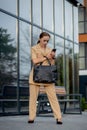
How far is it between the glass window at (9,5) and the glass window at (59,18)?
14.0ft

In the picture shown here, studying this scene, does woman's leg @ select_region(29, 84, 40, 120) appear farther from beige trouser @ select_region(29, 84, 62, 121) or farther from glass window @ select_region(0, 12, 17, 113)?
glass window @ select_region(0, 12, 17, 113)

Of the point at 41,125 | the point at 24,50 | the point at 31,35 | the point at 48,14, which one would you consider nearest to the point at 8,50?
the point at 24,50

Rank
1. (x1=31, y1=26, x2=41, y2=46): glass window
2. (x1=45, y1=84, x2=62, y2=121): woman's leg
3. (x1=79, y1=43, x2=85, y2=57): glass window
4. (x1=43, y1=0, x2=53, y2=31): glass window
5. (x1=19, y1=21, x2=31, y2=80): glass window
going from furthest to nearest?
(x1=79, y1=43, x2=85, y2=57): glass window < (x1=43, y1=0, x2=53, y2=31): glass window < (x1=31, y1=26, x2=41, y2=46): glass window < (x1=19, y1=21, x2=31, y2=80): glass window < (x1=45, y1=84, x2=62, y2=121): woman's leg

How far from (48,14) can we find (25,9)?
94.7 inches

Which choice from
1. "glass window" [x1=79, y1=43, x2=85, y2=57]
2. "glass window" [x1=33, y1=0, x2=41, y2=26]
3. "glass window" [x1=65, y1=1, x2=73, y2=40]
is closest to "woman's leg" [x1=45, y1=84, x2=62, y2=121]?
"glass window" [x1=33, y1=0, x2=41, y2=26]

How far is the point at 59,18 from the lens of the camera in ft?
60.7

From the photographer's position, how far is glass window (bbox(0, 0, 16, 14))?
43.3 ft

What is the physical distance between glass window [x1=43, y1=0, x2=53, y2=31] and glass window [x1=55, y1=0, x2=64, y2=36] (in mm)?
652

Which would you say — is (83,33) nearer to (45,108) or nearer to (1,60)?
(45,108)

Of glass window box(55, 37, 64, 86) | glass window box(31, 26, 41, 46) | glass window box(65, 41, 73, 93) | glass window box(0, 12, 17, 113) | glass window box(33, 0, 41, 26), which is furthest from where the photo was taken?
glass window box(65, 41, 73, 93)

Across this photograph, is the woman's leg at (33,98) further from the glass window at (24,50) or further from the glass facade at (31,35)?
the glass window at (24,50)

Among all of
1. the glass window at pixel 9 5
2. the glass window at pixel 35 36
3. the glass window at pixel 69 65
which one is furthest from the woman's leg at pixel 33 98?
the glass window at pixel 69 65

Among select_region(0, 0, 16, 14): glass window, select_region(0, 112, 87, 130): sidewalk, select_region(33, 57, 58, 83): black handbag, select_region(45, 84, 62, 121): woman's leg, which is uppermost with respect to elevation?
select_region(0, 0, 16, 14): glass window

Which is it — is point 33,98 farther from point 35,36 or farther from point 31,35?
point 35,36
